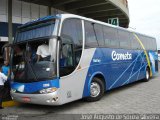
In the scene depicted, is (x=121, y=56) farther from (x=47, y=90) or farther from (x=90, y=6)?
(x=90, y=6)

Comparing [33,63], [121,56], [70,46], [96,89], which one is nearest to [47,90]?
[33,63]

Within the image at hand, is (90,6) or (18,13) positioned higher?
A: (90,6)

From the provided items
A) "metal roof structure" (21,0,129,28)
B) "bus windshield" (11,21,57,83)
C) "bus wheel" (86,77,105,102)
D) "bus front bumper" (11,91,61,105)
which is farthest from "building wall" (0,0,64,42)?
"bus front bumper" (11,91,61,105)

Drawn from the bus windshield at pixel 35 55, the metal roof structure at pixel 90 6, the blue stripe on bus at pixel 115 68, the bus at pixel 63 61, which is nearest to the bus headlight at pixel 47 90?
the bus at pixel 63 61

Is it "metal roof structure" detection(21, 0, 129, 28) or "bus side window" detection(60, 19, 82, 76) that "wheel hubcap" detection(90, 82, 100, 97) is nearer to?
"bus side window" detection(60, 19, 82, 76)

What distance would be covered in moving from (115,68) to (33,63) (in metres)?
4.22

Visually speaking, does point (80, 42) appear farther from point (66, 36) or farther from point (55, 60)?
point (55, 60)

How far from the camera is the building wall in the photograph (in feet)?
48.8

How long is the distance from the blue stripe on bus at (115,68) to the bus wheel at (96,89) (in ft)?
1.10

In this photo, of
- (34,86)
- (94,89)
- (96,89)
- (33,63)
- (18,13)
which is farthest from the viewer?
(18,13)

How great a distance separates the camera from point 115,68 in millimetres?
10656

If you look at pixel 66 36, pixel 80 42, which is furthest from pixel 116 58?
pixel 66 36

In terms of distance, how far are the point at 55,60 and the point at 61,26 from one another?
3.77 feet

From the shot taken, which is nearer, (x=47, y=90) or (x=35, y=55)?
(x=47, y=90)
